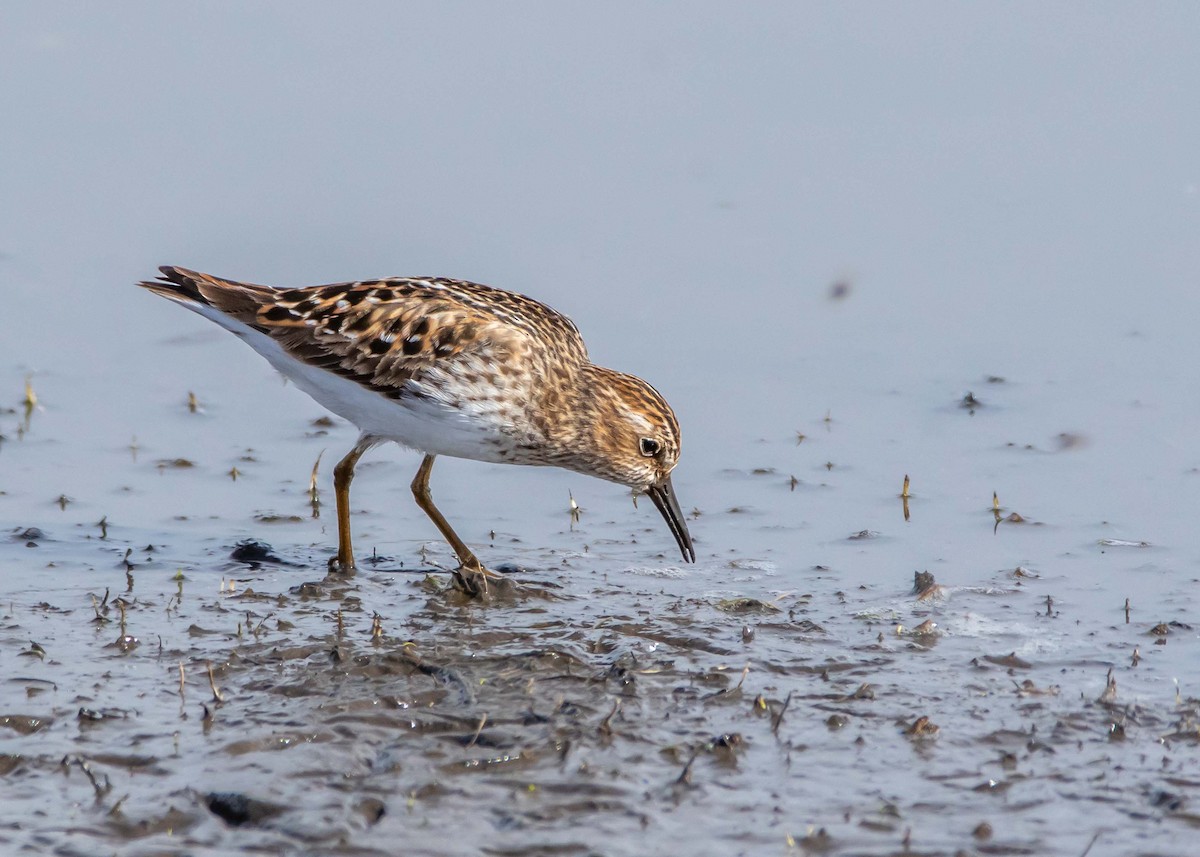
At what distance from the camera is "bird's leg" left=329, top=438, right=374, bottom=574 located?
8.70 meters

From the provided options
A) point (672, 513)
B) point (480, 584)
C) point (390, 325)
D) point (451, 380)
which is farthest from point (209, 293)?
point (672, 513)

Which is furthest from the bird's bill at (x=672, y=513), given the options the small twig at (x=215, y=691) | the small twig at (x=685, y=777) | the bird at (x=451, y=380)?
the small twig at (x=215, y=691)

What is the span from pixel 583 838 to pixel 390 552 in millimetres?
3867

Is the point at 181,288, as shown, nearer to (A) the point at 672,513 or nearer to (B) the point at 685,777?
(A) the point at 672,513

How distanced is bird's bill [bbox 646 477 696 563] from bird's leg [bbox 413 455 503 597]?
110cm

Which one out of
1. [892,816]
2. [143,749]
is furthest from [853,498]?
[143,749]

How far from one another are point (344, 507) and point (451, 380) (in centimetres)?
101

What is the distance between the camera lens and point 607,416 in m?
9.00

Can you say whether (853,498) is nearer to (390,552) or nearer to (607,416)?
(607,416)

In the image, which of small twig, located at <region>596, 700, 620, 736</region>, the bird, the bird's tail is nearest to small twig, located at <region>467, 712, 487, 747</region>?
small twig, located at <region>596, 700, 620, 736</region>

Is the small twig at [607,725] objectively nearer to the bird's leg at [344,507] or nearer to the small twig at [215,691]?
the small twig at [215,691]

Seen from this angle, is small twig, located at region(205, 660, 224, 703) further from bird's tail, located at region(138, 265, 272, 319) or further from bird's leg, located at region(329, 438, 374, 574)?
bird's tail, located at region(138, 265, 272, 319)

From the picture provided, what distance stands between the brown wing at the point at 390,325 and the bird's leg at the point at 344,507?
65 cm

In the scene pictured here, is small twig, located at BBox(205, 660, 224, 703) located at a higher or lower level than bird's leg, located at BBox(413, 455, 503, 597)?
lower
